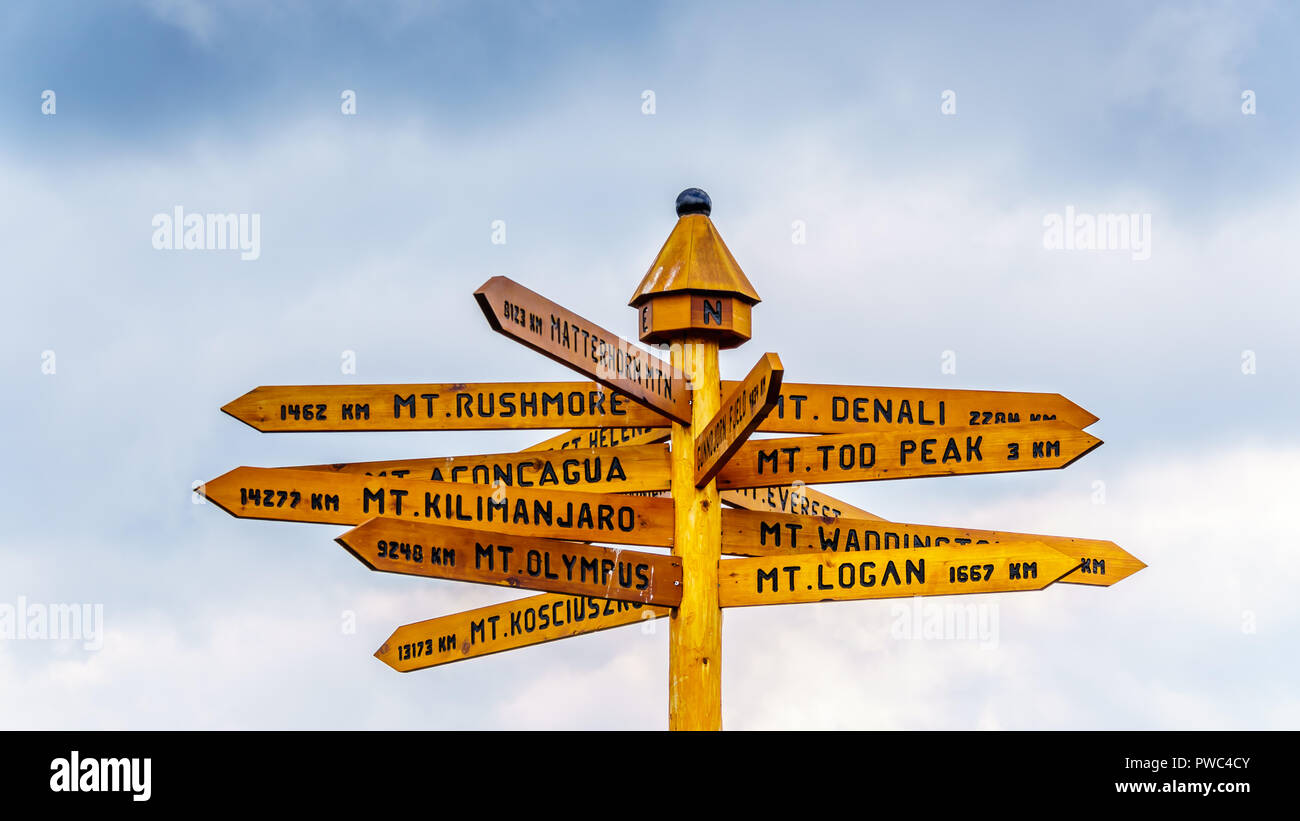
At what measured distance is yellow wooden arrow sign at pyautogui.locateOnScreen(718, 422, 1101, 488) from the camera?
7.94m

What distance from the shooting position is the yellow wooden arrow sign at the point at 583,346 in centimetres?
707

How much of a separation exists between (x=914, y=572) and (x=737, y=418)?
3.87 feet

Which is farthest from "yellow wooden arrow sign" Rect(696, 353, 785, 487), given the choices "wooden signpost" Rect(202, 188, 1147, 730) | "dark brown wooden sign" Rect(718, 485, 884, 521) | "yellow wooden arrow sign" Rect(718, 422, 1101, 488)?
"dark brown wooden sign" Rect(718, 485, 884, 521)

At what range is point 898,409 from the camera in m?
8.79

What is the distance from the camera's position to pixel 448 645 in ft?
29.7

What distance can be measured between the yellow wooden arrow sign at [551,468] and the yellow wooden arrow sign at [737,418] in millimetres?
385

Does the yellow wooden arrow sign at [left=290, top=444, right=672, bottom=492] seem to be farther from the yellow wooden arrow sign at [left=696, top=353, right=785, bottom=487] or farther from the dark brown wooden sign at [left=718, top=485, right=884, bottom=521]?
the dark brown wooden sign at [left=718, top=485, right=884, bottom=521]

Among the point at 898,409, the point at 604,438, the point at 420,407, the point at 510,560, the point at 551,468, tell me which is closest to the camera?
the point at 510,560

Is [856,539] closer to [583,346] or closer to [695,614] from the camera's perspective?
[695,614]

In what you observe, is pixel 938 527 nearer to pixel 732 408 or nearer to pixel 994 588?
pixel 994 588

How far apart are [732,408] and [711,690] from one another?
1703mm

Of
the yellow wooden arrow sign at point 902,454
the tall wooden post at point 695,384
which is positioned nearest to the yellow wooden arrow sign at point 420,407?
the tall wooden post at point 695,384

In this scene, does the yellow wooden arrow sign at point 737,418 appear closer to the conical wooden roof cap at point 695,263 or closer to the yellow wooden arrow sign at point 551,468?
the yellow wooden arrow sign at point 551,468

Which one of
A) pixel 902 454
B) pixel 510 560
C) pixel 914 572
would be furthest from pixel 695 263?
pixel 510 560
